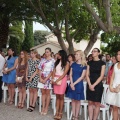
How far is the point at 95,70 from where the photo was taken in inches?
256

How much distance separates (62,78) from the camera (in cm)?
709

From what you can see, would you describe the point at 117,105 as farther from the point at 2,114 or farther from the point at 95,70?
the point at 2,114

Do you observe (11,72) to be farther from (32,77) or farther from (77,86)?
(77,86)

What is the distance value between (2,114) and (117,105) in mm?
3198

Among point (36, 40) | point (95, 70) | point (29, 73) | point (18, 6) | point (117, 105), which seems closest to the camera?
point (117, 105)

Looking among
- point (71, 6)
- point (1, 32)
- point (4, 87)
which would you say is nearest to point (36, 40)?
point (1, 32)

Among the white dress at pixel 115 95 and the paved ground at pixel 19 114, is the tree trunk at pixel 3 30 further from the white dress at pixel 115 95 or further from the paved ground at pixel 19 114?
the white dress at pixel 115 95

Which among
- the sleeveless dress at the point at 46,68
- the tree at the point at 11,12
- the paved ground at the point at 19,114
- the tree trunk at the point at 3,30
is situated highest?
the tree at the point at 11,12

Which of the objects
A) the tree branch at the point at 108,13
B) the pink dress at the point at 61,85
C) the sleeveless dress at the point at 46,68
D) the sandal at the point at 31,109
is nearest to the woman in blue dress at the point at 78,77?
the pink dress at the point at 61,85

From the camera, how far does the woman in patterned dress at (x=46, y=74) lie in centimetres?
747

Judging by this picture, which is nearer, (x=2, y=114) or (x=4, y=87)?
(x=2, y=114)

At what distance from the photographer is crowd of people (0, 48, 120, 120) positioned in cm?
643

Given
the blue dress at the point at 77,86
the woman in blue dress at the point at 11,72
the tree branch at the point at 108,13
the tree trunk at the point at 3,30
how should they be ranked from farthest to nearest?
the tree trunk at the point at 3,30
the tree branch at the point at 108,13
the woman in blue dress at the point at 11,72
the blue dress at the point at 77,86

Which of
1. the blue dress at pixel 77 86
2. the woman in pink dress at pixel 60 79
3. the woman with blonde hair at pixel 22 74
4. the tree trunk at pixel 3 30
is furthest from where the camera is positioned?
the tree trunk at pixel 3 30
